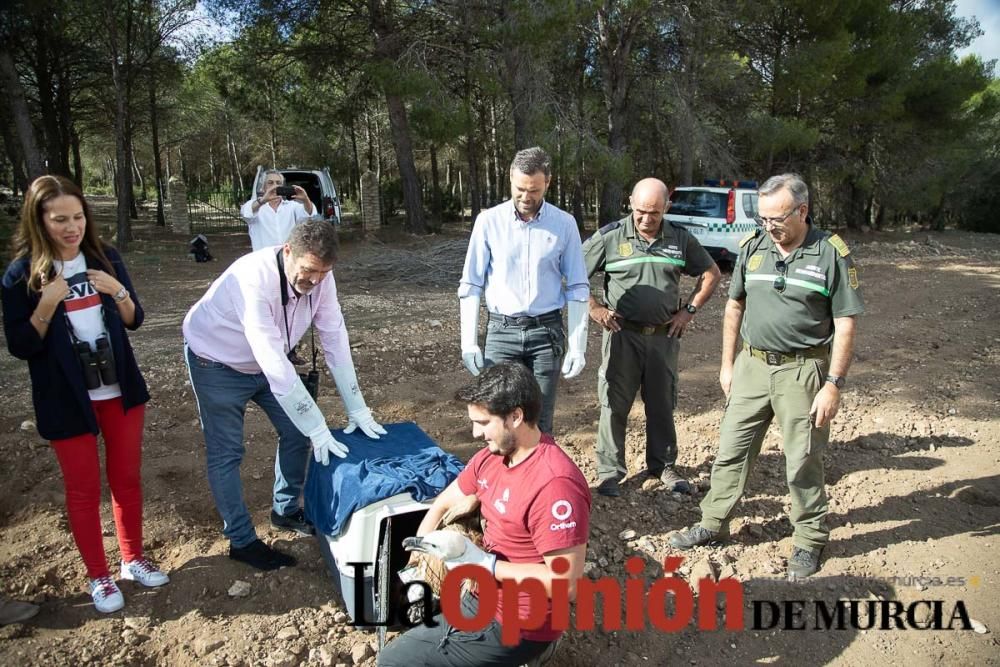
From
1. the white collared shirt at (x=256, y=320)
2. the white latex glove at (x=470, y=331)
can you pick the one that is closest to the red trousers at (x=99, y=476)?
the white collared shirt at (x=256, y=320)

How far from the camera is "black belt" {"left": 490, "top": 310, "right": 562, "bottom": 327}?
3277 millimetres

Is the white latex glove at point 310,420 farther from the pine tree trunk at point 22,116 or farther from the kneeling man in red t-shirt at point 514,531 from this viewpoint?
the pine tree trunk at point 22,116

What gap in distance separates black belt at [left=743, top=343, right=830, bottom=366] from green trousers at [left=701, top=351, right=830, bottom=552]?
0.06 feet

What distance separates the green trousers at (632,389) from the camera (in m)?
3.58

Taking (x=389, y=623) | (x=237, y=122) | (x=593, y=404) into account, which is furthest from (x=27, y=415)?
(x=237, y=122)

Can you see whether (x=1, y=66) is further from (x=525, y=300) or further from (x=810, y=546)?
(x=810, y=546)

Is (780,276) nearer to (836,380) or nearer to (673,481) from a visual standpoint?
(836,380)

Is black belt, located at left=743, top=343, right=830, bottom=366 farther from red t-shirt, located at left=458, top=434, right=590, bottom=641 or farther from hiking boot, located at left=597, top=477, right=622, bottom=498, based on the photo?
red t-shirt, located at left=458, top=434, right=590, bottom=641

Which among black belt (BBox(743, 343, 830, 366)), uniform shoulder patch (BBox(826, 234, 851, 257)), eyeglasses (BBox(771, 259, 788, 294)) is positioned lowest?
black belt (BBox(743, 343, 830, 366))

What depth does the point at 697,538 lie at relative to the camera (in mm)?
3176

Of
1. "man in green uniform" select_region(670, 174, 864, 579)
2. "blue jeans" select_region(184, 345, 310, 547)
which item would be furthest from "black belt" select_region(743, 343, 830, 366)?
"blue jeans" select_region(184, 345, 310, 547)

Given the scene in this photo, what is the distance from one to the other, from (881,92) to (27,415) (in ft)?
63.4

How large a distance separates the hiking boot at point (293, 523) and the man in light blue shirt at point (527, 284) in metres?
1.10

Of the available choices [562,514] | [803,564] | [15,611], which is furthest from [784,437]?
[15,611]
